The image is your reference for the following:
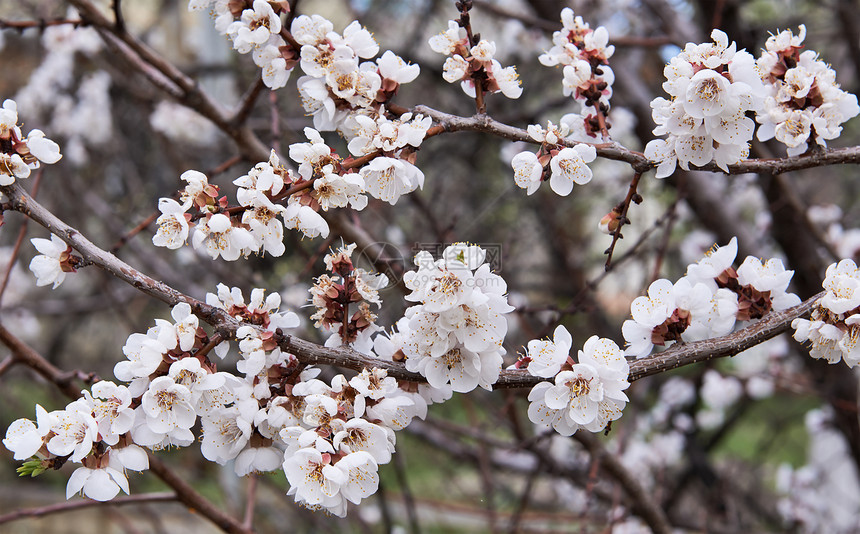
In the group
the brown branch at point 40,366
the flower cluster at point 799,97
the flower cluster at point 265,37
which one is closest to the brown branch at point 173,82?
the flower cluster at point 265,37

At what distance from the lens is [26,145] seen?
1.32m

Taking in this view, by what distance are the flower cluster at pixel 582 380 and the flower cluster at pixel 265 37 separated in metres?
0.79

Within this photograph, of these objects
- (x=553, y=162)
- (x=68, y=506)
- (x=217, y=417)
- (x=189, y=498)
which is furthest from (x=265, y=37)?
(x=68, y=506)

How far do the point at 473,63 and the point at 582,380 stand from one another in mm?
689

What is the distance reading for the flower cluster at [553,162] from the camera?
53.6 inches

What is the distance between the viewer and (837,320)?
4.15 ft

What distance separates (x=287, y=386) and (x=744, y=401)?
4169mm

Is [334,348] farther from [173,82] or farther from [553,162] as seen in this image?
[173,82]

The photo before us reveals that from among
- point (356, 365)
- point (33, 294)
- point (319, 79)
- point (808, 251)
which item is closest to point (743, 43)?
point (808, 251)

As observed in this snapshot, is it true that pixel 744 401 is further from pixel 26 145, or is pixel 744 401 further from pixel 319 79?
pixel 26 145

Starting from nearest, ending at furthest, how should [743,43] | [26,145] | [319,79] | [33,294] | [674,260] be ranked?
[26,145] → [319,79] → [743,43] → [674,260] → [33,294]

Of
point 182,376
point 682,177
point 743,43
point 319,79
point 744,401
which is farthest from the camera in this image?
point 744,401

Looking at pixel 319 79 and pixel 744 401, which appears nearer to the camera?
pixel 319 79

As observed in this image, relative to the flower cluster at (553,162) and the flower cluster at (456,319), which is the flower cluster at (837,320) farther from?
the flower cluster at (456,319)
